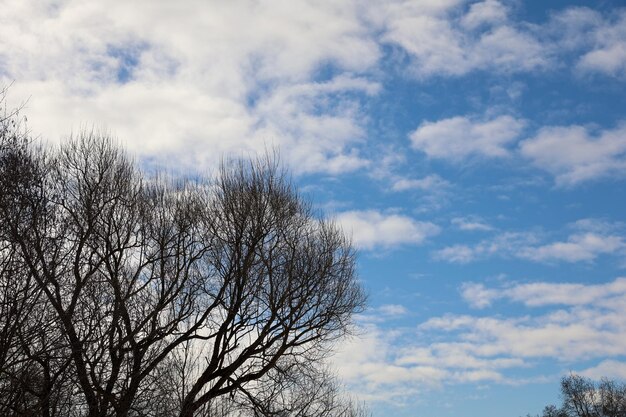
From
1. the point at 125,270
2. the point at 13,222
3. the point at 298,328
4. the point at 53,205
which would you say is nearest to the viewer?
the point at 13,222

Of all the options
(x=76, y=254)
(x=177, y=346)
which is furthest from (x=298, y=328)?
(x=76, y=254)

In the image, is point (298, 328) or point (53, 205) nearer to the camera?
point (53, 205)

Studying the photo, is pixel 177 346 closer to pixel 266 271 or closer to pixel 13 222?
pixel 266 271

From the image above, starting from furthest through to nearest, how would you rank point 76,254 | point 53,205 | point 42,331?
point 76,254 → point 53,205 → point 42,331

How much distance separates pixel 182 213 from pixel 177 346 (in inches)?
153

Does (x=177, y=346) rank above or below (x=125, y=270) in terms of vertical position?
below

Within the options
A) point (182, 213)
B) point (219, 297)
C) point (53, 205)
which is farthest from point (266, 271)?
point (53, 205)

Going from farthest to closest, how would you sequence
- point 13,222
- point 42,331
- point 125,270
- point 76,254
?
point 125,270
point 76,254
point 13,222
point 42,331

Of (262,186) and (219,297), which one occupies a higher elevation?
(262,186)

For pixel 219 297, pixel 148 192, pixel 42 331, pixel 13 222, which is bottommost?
pixel 42 331

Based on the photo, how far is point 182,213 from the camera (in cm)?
2131

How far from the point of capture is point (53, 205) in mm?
15680

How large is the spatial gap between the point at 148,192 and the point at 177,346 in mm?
4541

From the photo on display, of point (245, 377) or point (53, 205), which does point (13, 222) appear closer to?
point (53, 205)
